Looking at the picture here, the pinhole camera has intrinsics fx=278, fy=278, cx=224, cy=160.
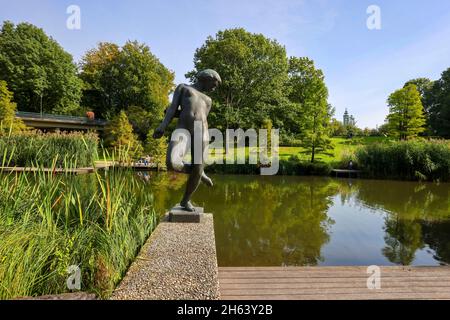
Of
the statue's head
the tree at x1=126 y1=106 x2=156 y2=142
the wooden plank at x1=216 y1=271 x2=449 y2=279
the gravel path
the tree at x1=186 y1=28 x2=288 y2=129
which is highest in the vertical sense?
the tree at x1=186 y1=28 x2=288 y2=129

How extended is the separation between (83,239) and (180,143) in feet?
5.65

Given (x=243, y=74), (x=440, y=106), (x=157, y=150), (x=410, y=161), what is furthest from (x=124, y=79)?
(x=440, y=106)

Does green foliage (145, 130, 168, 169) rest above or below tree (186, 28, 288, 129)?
below

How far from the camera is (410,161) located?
51.8 ft

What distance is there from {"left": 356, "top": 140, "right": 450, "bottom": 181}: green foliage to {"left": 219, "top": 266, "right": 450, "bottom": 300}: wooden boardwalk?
14.5 metres

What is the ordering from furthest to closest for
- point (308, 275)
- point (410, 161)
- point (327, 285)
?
point (410, 161), point (308, 275), point (327, 285)

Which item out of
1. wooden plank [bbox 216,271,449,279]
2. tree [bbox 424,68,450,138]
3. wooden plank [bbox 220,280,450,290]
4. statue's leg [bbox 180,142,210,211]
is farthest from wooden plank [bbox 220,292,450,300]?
tree [bbox 424,68,450,138]

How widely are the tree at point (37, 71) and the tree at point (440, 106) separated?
136 ft

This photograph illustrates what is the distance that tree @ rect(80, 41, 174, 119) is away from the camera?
33.0 meters

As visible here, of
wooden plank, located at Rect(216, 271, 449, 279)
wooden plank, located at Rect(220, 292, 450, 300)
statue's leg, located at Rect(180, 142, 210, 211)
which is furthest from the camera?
statue's leg, located at Rect(180, 142, 210, 211)

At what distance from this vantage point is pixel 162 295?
7.13 feet

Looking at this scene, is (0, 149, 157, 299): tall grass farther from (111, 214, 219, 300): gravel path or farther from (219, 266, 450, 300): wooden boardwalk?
(219, 266, 450, 300): wooden boardwalk

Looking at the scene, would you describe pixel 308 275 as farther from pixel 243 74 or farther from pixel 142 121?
pixel 142 121

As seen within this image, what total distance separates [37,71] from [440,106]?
45.8 metres
